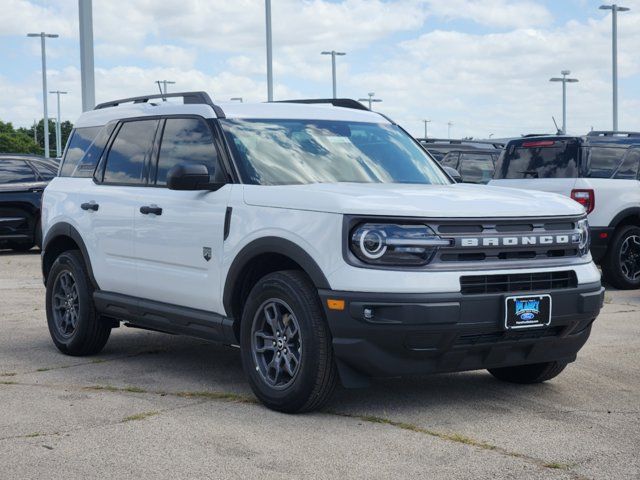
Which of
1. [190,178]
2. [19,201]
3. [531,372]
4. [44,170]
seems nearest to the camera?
[190,178]

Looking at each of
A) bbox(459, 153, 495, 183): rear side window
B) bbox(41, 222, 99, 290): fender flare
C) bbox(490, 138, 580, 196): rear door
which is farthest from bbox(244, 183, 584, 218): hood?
bbox(459, 153, 495, 183): rear side window

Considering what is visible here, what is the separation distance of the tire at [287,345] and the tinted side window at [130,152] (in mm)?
1801

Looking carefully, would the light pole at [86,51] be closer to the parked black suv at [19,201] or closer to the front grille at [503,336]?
the parked black suv at [19,201]

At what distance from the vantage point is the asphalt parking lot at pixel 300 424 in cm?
504

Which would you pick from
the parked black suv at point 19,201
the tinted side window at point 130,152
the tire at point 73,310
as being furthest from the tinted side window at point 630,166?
the parked black suv at point 19,201

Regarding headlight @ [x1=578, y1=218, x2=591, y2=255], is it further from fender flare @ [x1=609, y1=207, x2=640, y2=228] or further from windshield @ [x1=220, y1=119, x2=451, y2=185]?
fender flare @ [x1=609, y1=207, x2=640, y2=228]

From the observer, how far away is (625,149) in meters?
13.4

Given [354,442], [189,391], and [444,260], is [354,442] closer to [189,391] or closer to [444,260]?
[444,260]

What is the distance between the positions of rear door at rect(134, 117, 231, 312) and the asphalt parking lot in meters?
0.60

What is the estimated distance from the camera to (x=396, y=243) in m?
5.69

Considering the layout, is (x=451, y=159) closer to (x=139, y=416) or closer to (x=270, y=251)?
(x=270, y=251)

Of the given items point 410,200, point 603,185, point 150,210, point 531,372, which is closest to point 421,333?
point 410,200

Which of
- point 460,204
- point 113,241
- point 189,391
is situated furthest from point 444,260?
point 113,241

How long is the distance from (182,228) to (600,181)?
290 inches
